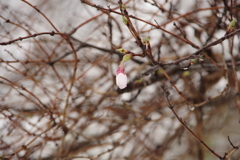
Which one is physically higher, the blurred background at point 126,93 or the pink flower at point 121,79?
the blurred background at point 126,93

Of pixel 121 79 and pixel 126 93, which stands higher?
pixel 126 93

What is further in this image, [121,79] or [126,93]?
[126,93]

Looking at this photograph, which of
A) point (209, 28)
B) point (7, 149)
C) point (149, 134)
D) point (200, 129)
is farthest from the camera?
point (149, 134)

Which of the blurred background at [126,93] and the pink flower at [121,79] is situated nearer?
the pink flower at [121,79]

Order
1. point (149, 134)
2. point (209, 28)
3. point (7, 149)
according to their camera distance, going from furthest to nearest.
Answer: point (149, 134) → point (209, 28) → point (7, 149)

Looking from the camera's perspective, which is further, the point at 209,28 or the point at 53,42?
the point at 53,42

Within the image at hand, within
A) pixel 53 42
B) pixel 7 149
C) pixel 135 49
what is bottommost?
pixel 7 149

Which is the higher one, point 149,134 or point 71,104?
point 71,104

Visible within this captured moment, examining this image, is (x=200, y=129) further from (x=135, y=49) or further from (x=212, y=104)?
(x=135, y=49)

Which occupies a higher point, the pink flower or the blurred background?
the blurred background

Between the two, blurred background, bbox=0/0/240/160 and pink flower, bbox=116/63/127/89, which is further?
blurred background, bbox=0/0/240/160

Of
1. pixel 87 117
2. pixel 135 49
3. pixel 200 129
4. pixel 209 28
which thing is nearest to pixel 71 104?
pixel 87 117
